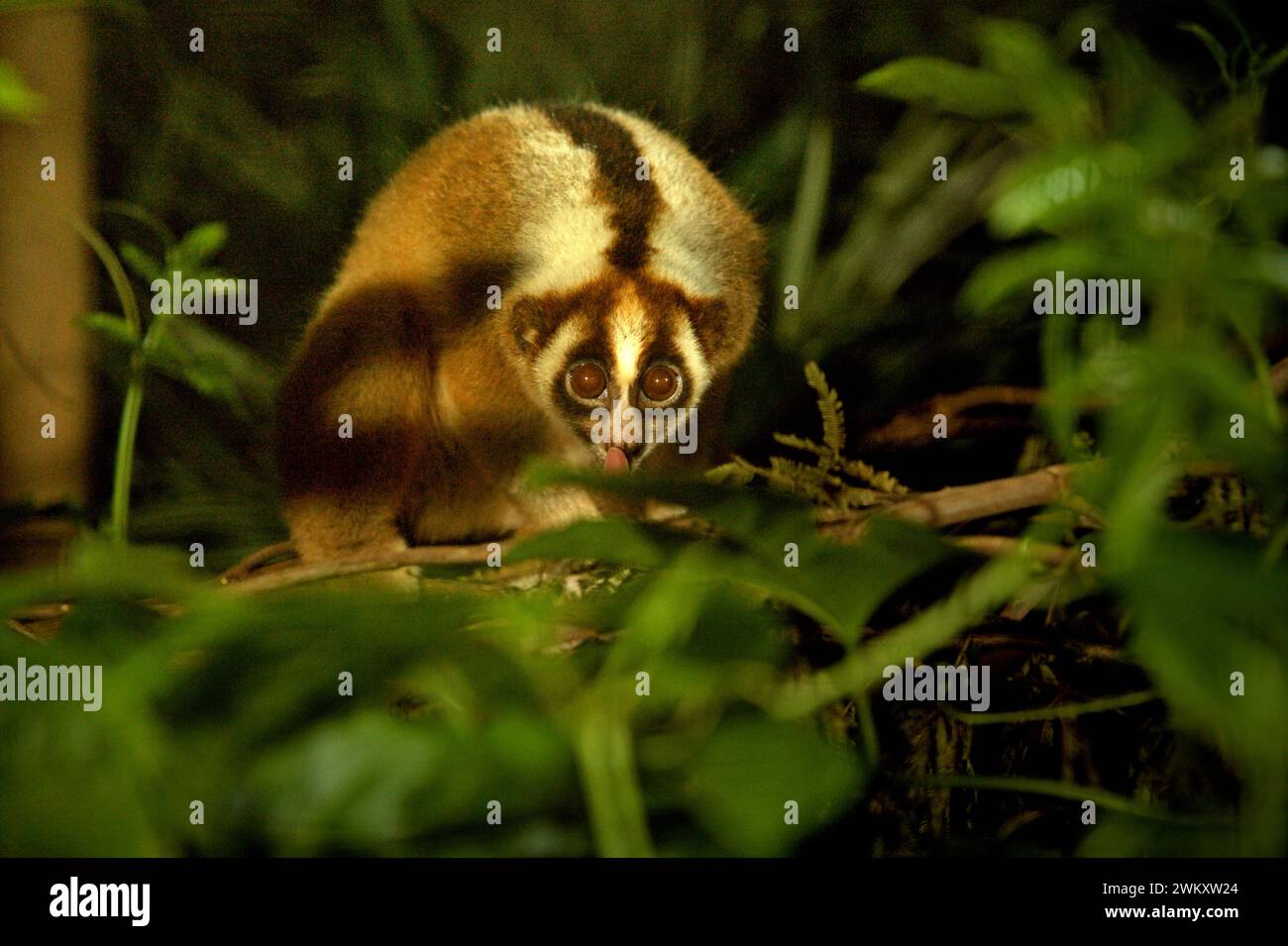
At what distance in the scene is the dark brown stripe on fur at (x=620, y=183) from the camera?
6.98 ft

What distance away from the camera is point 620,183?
217 cm

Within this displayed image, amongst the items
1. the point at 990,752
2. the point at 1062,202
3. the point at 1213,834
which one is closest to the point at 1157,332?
the point at 1062,202

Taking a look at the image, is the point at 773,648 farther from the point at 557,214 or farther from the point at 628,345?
the point at 557,214

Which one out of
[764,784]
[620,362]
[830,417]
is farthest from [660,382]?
[764,784]

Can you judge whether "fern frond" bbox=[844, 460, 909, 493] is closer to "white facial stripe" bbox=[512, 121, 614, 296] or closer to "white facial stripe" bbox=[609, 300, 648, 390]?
"white facial stripe" bbox=[609, 300, 648, 390]

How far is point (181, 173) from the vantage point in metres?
2.53

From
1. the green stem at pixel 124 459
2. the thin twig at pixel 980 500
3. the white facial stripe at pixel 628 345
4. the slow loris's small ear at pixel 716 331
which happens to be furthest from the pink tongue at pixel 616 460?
the thin twig at pixel 980 500

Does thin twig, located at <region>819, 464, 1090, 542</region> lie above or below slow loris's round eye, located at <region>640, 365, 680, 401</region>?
below

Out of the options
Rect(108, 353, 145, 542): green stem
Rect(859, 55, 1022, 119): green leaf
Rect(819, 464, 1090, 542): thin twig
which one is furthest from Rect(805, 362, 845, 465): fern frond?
Rect(108, 353, 145, 542): green stem

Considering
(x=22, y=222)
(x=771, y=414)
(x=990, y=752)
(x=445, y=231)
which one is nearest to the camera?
(x=990, y=752)

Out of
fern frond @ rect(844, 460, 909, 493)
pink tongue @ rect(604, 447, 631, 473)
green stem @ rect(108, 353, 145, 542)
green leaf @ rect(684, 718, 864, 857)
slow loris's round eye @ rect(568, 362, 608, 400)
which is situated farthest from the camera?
slow loris's round eye @ rect(568, 362, 608, 400)

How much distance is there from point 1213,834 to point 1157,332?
35 centimetres

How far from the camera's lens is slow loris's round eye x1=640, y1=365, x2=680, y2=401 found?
6.71 feet

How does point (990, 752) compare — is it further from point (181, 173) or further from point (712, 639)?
point (181, 173)
